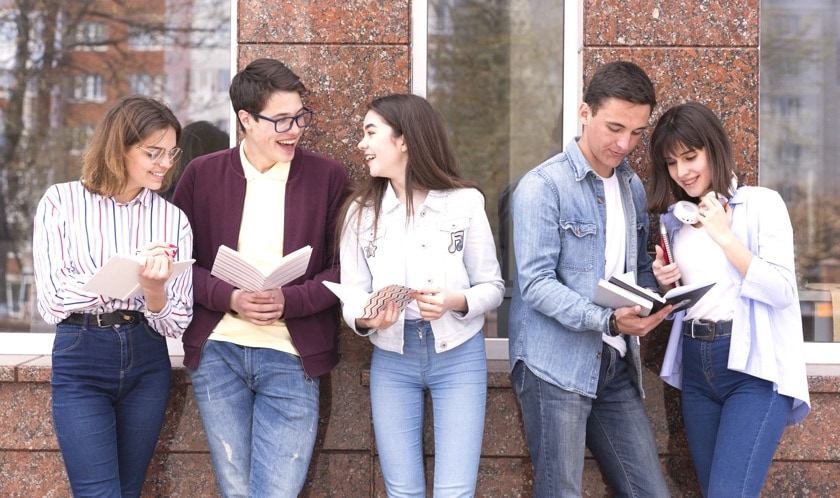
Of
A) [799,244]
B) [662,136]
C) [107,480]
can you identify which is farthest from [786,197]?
[107,480]

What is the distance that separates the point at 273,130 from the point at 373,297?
0.88 meters

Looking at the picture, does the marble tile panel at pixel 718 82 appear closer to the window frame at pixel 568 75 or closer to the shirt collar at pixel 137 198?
the window frame at pixel 568 75

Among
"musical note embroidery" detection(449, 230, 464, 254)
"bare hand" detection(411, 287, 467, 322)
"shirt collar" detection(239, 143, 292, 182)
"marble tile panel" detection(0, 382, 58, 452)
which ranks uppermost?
"shirt collar" detection(239, 143, 292, 182)

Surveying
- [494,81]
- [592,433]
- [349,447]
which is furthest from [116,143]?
[494,81]

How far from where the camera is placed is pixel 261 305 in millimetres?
3320

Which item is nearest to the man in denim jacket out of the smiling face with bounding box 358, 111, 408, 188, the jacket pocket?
the jacket pocket

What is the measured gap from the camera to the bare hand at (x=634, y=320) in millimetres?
3055

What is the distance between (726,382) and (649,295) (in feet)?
1.98

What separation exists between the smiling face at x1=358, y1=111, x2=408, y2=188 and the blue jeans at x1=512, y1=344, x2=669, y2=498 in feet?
2.96

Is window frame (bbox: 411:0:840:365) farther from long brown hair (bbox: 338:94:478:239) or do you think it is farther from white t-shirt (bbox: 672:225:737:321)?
white t-shirt (bbox: 672:225:737:321)

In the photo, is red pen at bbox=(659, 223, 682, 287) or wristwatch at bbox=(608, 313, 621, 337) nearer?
wristwatch at bbox=(608, 313, 621, 337)

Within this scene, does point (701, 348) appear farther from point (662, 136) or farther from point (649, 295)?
point (662, 136)

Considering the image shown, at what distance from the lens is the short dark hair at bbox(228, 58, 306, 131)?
3.47m

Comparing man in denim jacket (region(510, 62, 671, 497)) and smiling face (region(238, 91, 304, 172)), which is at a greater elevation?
smiling face (region(238, 91, 304, 172))
